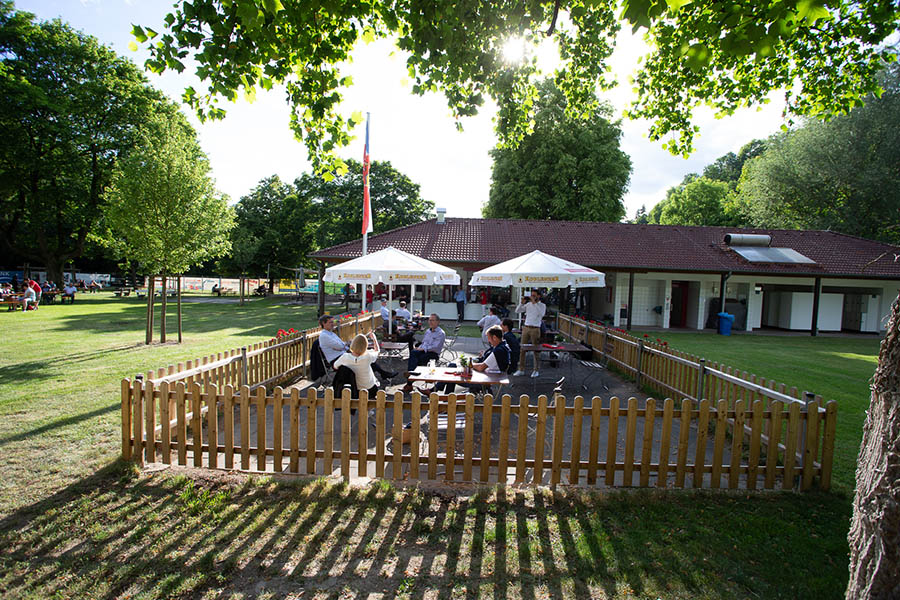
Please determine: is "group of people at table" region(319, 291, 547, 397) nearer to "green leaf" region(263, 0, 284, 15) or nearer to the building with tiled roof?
"green leaf" region(263, 0, 284, 15)

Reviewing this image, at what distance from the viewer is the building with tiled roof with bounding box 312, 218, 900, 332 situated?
21.4 metres

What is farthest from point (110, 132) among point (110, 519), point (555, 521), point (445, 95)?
point (555, 521)

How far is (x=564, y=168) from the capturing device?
99.8ft

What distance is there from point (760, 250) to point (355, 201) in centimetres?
2639

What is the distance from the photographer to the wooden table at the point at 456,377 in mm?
6027

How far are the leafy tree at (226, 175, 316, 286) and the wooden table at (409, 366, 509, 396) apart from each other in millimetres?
33272

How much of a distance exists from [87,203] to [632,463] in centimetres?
3613

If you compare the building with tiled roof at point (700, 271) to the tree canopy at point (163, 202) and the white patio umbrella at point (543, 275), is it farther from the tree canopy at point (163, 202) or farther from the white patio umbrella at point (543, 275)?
the white patio umbrella at point (543, 275)

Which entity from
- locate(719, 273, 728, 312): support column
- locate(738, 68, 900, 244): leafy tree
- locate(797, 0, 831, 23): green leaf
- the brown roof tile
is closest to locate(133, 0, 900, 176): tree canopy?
locate(797, 0, 831, 23): green leaf

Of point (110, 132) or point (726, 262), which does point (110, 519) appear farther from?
point (110, 132)

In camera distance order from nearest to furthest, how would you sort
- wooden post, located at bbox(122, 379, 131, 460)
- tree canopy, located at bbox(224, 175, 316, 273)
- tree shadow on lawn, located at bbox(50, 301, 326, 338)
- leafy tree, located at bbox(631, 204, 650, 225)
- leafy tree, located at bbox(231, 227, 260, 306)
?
wooden post, located at bbox(122, 379, 131, 460) < tree shadow on lawn, located at bbox(50, 301, 326, 338) < leafy tree, located at bbox(231, 227, 260, 306) < tree canopy, located at bbox(224, 175, 316, 273) < leafy tree, located at bbox(631, 204, 650, 225)

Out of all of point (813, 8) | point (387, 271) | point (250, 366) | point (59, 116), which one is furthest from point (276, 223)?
point (813, 8)

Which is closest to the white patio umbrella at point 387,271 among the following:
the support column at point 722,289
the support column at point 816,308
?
the support column at point 722,289

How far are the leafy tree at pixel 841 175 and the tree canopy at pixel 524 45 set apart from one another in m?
24.4
